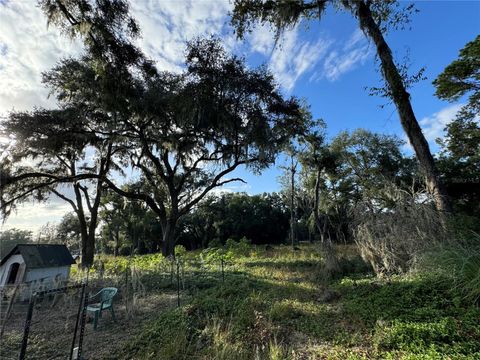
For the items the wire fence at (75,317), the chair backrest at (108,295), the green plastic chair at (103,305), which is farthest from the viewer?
the chair backrest at (108,295)

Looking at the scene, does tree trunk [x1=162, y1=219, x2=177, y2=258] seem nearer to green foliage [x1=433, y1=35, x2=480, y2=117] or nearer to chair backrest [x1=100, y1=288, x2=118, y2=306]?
chair backrest [x1=100, y1=288, x2=118, y2=306]

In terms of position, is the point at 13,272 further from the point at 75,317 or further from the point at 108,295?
the point at 108,295

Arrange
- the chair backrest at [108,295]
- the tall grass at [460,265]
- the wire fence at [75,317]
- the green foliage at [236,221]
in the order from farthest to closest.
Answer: the green foliage at [236,221] → the chair backrest at [108,295] → the wire fence at [75,317] → the tall grass at [460,265]

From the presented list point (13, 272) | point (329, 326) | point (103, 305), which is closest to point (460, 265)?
point (329, 326)

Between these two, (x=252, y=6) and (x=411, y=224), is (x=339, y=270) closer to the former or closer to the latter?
(x=411, y=224)

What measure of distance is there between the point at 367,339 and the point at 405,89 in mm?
5160

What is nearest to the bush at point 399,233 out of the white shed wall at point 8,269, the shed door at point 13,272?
the white shed wall at point 8,269

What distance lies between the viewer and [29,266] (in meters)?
8.84

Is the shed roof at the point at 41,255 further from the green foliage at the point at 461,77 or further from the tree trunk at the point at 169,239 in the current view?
the green foliage at the point at 461,77

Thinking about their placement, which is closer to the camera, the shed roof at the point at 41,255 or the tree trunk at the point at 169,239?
the shed roof at the point at 41,255

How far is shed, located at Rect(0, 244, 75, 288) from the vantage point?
29.2 feet

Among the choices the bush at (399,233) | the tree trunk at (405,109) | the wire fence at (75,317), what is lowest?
the wire fence at (75,317)

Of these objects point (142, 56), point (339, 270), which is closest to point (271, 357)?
point (339, 270)

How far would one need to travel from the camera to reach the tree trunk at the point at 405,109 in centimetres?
515
